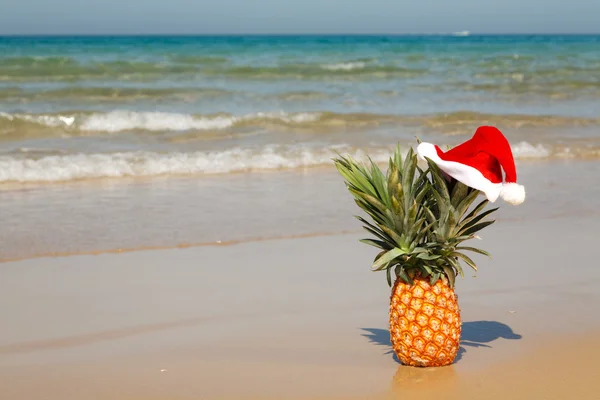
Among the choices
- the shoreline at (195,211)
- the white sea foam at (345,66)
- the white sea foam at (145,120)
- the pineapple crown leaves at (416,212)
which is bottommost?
the shoreline at (195,211)

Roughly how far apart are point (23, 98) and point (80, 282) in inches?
518

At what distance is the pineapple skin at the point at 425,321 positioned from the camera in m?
3.84

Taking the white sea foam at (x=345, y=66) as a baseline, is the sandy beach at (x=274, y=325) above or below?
below

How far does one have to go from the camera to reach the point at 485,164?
12.1 ft

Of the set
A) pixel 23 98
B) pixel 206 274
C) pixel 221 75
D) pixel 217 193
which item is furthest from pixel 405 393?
pixel 221 75

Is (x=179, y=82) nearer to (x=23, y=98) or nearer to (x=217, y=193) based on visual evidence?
(x=23, y=98)

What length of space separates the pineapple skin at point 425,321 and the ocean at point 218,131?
3.22 m

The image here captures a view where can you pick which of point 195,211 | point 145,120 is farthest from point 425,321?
point 145,120

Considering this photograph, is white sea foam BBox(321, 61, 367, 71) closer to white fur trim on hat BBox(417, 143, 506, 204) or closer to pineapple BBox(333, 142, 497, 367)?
pineapple BBox(333, 142, 497, 367)

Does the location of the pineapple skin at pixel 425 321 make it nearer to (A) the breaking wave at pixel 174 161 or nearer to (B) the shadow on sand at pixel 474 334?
(B) the shadow on sand at pixel 474 334

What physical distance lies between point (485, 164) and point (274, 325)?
5.45 ft

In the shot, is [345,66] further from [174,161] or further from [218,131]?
[174,161]

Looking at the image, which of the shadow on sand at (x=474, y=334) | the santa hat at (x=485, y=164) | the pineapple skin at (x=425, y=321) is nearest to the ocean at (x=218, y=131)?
the shadow on sand at (x=474, y=334)

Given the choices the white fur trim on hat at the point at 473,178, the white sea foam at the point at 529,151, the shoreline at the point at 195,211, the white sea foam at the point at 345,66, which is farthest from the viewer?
the white sea foam at the point at 345,66
